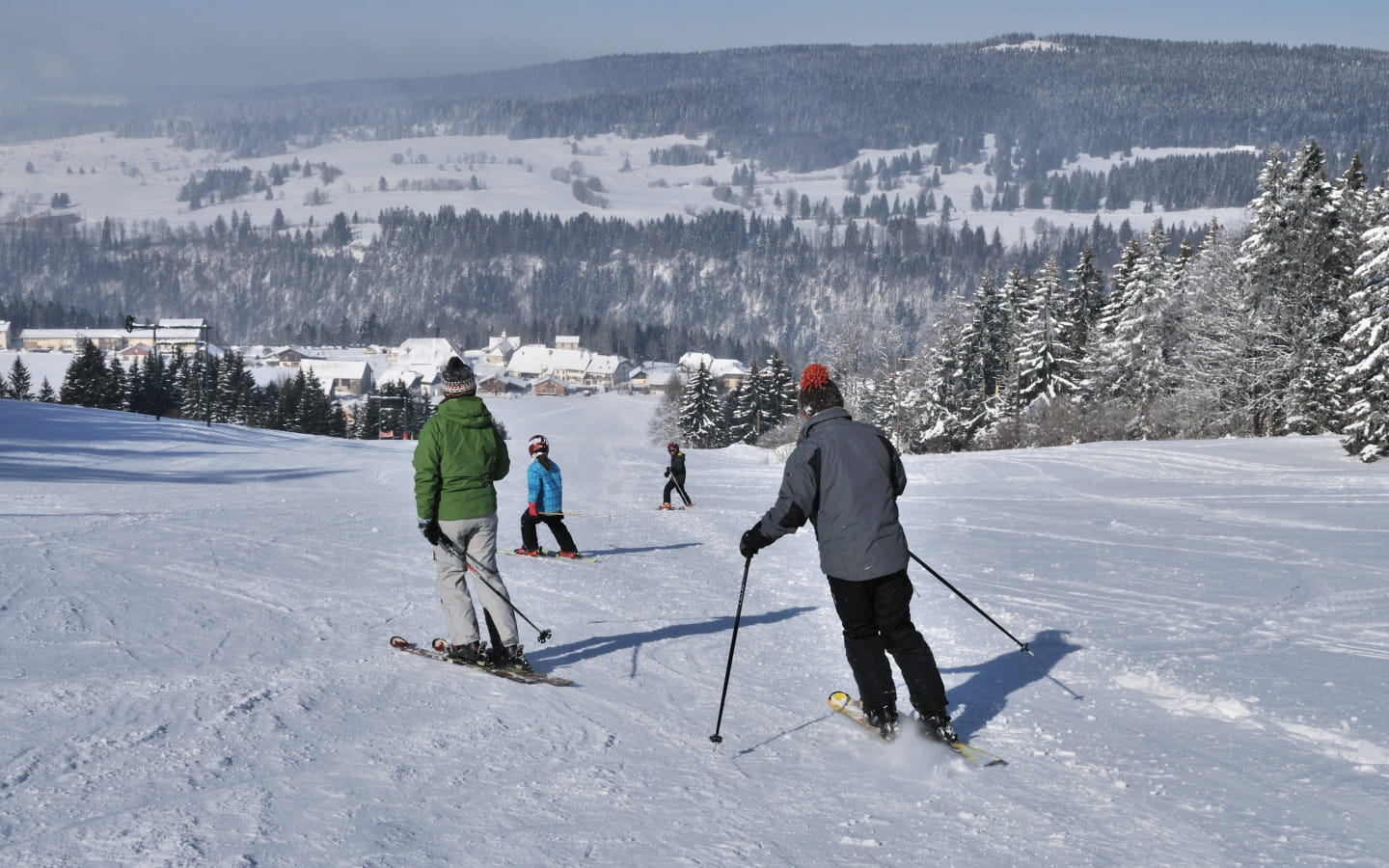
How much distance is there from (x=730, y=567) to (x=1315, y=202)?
98.2ft

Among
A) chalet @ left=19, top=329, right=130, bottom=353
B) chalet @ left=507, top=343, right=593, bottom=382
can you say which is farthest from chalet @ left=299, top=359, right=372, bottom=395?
chalet @ left=19, top=329, right=130, bottom=353

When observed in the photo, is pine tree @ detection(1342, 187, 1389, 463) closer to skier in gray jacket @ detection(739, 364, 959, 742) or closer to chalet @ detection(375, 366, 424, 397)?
skier in gray jacket @ detection(739, 364, 959, 742)

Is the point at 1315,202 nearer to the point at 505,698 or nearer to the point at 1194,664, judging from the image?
the point at 1194,664

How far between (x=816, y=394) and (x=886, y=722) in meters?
1.63

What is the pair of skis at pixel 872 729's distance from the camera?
471cm

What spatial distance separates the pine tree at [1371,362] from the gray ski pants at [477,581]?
25.2m

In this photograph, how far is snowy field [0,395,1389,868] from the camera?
370 centimetres

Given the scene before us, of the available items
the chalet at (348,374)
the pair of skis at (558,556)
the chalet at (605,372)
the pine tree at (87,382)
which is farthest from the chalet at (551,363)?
the pair of skis at (558,556)

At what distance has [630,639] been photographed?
736 centimetres

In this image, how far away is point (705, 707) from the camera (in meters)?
5.61

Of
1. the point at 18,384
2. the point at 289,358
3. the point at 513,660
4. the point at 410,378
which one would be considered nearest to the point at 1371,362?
the point at 513,660

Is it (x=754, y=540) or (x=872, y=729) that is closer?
(x=754, y=540)

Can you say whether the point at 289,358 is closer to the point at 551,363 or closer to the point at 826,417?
the point at 551,363

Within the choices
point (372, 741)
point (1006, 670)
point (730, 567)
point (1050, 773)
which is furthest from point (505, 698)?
point (730, 567)
